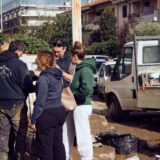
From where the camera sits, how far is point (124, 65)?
9664mm

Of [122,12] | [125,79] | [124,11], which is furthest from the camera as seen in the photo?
[122,12]

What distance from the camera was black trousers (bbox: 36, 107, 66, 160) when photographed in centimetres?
470

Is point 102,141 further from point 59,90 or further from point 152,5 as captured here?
point 152,5

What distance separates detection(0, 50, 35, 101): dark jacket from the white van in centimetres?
373

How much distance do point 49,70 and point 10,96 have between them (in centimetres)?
85

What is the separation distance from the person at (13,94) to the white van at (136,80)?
143 inches

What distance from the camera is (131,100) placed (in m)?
9.32

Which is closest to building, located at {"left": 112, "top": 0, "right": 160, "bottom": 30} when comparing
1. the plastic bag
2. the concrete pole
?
the concrete pole

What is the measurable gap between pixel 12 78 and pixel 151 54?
4896 mm

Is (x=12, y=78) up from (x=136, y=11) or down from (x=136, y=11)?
down

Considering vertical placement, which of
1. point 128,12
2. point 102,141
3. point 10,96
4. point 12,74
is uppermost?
point 128,12

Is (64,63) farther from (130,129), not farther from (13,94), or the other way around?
(130,129)

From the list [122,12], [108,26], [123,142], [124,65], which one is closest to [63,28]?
[108,26]

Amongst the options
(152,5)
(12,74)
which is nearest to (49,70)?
(12,74)
